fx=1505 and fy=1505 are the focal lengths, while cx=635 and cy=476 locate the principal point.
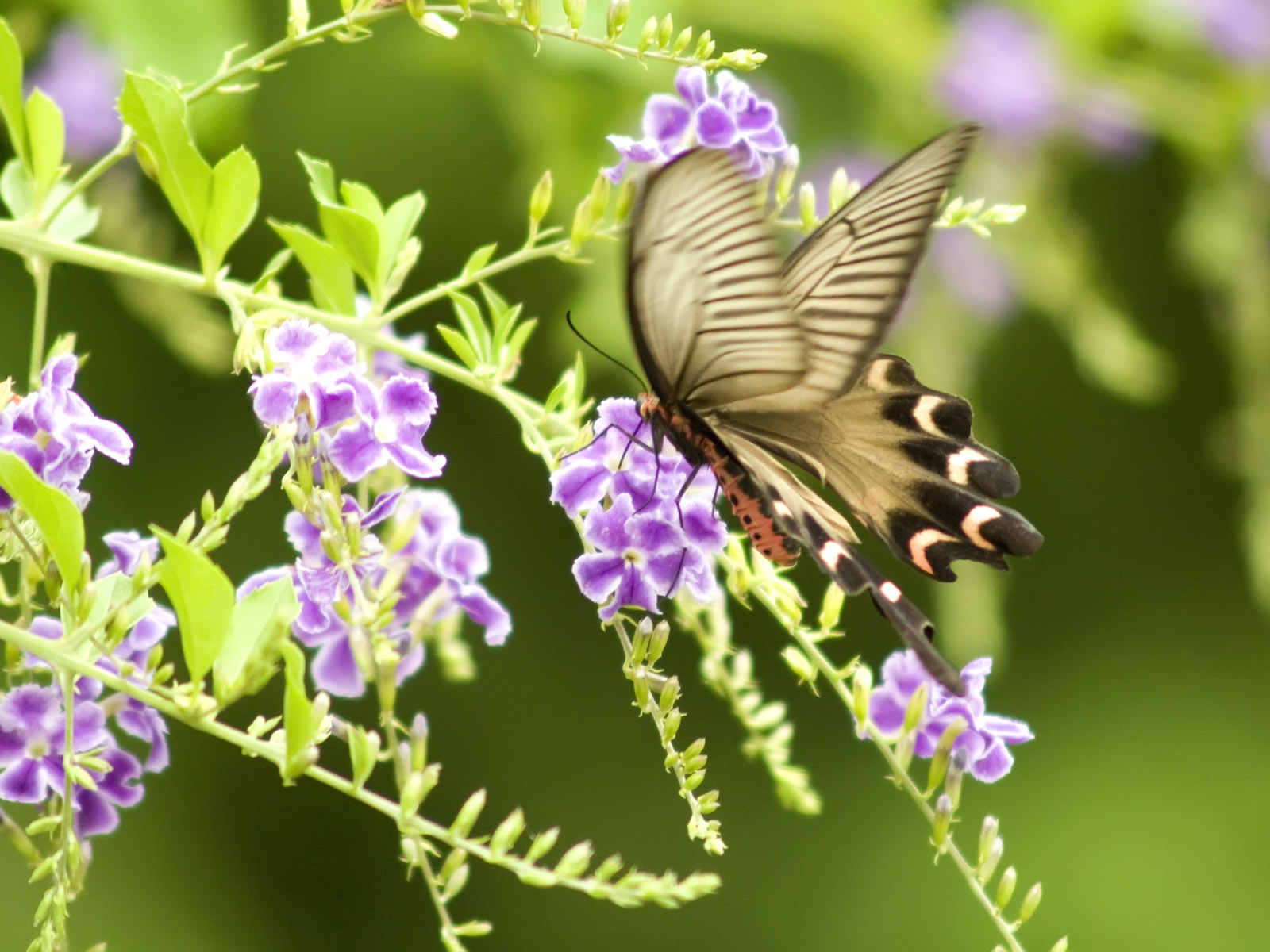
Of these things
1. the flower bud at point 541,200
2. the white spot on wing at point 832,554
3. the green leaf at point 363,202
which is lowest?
the white spot on wing at point 832,554

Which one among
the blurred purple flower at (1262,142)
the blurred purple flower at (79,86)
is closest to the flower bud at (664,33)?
the blurred purple flower at (79,86)

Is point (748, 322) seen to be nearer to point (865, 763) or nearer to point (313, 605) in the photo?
point (313, 605)

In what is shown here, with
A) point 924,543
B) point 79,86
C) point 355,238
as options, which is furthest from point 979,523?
point 79,86

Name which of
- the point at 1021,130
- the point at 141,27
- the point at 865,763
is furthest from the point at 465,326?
the point at 865,763

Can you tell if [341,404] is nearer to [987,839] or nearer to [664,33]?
[664,33]

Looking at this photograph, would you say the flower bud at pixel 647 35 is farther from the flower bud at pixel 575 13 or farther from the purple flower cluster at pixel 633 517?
the purple flower cluster at pixel 633 517
